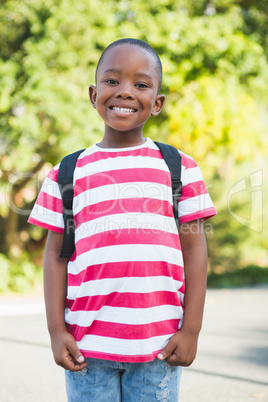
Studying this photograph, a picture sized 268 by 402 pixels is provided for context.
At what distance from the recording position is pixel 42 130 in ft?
33.4

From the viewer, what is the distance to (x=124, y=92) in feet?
6.01

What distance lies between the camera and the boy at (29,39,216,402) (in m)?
1.73

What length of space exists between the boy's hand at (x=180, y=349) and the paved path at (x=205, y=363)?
2.20 meters

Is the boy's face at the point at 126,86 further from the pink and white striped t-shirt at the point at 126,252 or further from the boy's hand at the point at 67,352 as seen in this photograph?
the boy's hand at the point at 67,352

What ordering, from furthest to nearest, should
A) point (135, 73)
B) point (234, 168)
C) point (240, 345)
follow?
point (234, 168) → point (240, 345) → point (135, 73)

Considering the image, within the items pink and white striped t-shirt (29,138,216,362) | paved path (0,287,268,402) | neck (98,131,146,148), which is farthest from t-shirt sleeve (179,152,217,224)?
paved path (0,287,268,402)

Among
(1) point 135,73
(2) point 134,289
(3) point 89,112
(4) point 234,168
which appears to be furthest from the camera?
(4) point 234,168

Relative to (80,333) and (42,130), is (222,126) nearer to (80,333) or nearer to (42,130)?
(42,130)

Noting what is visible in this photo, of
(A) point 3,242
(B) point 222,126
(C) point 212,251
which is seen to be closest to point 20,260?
(A) point 3,242

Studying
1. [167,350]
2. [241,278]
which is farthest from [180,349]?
[241,278]

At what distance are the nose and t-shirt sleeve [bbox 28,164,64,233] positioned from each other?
1.15 feet

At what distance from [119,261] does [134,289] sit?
0.10 metres

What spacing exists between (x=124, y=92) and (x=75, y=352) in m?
0.88

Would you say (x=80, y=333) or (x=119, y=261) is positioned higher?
(x=119, y=261)
